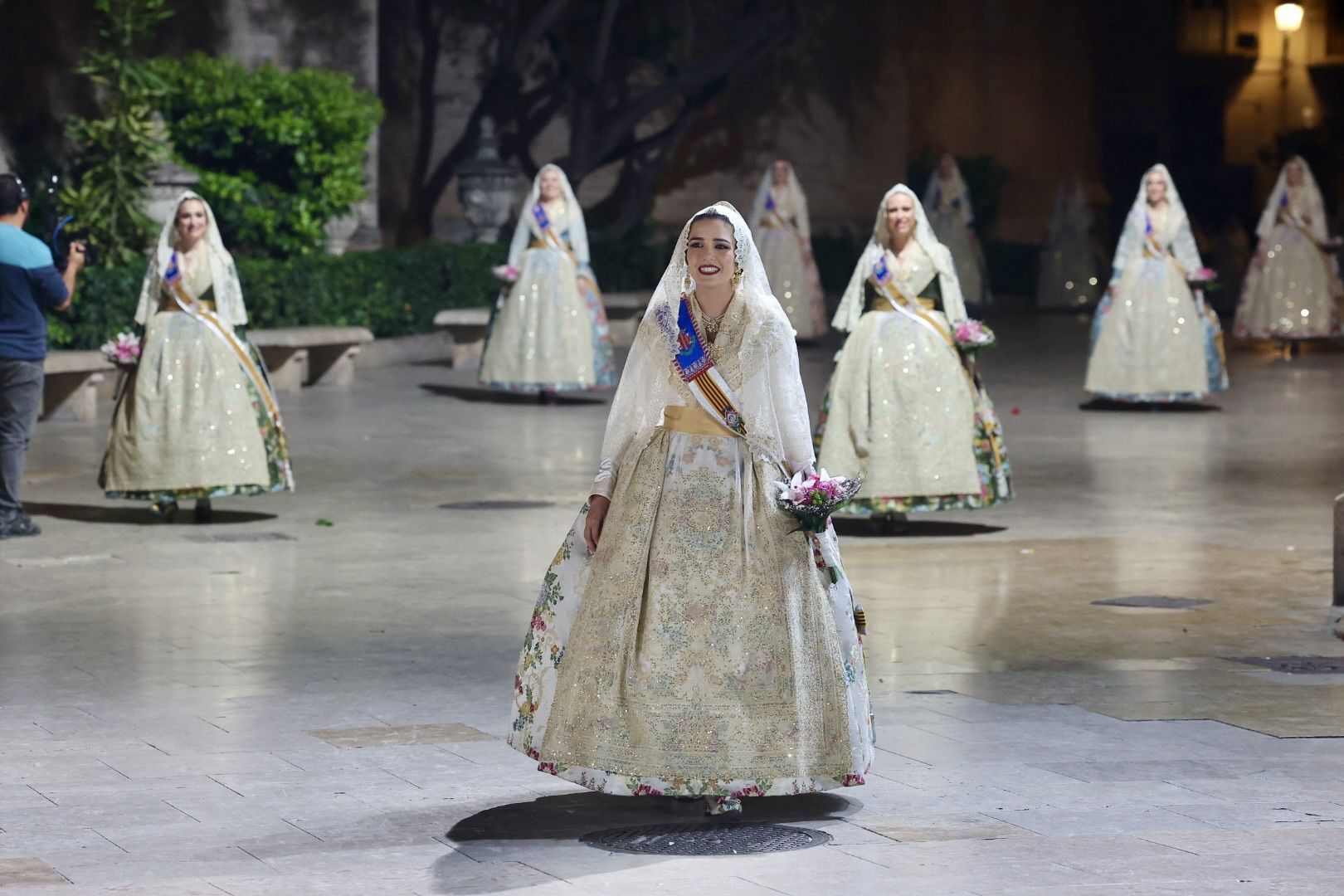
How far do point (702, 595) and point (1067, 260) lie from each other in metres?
29.1

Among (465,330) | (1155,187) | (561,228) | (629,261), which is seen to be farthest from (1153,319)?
(629,261)

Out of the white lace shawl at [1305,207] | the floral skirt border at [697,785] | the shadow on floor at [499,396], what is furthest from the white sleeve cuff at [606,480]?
the white lace shawl at [1305,207]

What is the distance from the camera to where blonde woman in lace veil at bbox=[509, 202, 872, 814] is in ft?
19.3

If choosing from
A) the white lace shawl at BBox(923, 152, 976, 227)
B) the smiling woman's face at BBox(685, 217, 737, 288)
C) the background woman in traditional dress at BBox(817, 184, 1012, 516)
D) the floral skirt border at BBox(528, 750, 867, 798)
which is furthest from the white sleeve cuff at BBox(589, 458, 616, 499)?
the white lace shawl at BBox(923, 152, 976, 227)

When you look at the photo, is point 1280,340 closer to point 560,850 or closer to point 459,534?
point 459,534

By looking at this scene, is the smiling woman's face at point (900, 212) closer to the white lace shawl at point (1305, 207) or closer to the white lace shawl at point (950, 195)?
the white lace shawl at point (1305, 207)

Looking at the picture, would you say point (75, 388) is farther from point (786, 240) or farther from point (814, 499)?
point (814, 499)

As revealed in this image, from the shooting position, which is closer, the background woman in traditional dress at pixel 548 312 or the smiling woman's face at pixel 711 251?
the smiling woman's face at pixel 711 251

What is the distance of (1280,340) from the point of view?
2491 cm

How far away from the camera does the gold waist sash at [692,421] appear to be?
6.17 m

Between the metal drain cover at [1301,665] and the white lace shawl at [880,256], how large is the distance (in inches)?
135

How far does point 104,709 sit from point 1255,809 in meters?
3.52

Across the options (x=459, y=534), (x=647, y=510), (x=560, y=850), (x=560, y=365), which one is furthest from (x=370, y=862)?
(x=560, y=365)

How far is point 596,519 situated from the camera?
6199 mm
